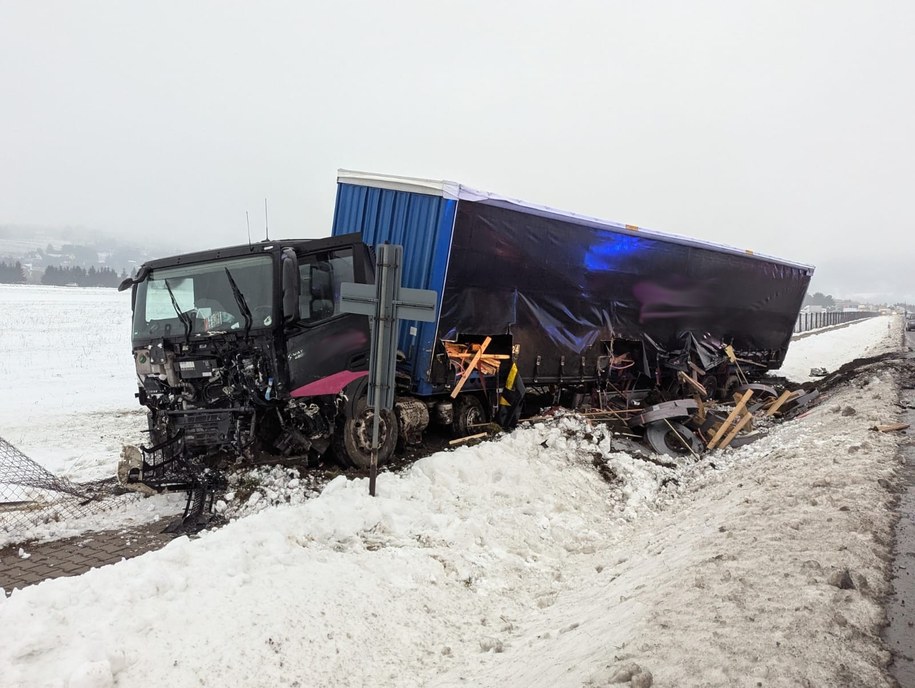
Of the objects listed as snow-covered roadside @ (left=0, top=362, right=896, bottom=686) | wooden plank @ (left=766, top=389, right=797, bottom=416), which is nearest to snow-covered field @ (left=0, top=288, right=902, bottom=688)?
snow-covered roadside @ (left=0, top=362, right=896, bottom=686)

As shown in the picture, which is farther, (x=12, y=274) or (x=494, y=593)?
(x=12, y=274)

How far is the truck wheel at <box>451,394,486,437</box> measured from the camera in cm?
875

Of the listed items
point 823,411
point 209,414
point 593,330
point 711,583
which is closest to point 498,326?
point 593,330

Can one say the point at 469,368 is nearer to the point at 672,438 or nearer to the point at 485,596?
the point at 672,438

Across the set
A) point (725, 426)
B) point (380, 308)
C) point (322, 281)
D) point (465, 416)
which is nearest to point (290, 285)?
point (322, 281)

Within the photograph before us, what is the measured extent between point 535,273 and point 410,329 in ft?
7.41

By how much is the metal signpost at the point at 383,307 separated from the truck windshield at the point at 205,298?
1308 mm

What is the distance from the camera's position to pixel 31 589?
332 cm

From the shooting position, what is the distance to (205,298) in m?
6.71

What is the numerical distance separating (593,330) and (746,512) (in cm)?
573

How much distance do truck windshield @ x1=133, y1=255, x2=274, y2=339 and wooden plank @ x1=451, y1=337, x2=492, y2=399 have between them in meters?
2.85

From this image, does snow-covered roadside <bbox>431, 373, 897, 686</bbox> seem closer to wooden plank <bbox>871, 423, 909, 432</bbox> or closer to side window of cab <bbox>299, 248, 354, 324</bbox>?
wooden plank <bbox>871, 423, 909, 432</bbox>

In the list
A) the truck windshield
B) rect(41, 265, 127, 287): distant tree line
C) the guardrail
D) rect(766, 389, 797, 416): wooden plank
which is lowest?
rect(41, 265, 127, 287): distant tree line

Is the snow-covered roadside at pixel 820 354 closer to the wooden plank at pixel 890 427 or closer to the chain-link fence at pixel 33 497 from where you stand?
the wooden plank at pixel 890 427
